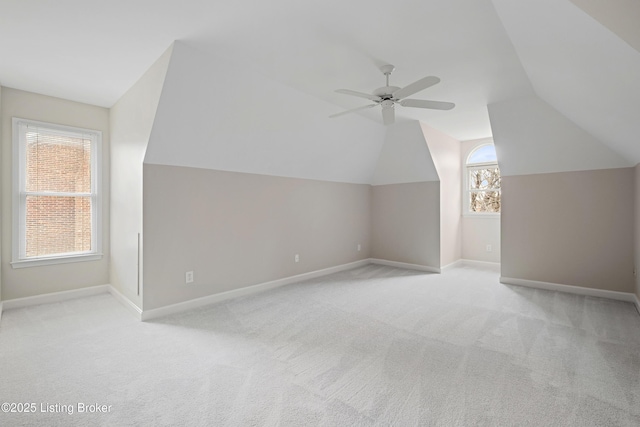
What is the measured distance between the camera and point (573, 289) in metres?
4.22

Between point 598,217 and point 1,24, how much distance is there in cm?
661

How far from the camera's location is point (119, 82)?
338 centimetres

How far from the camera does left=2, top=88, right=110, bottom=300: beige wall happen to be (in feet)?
11.4

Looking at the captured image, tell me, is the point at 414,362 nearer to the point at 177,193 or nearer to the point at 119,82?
the point at 177,193

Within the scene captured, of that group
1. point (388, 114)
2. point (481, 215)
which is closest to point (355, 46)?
point (388, 114)

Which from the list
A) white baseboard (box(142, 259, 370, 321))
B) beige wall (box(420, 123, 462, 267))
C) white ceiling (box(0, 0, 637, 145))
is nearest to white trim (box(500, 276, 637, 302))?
beige wall (box(420, 123, 462, 267))

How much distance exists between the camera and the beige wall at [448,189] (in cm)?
539

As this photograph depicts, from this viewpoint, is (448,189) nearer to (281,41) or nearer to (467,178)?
(467,178)

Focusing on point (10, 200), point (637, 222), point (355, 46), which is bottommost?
point (637, 222)

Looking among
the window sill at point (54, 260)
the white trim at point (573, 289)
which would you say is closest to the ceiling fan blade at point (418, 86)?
the white trim at point (573, 289)

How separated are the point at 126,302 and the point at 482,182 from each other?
6.37 meters

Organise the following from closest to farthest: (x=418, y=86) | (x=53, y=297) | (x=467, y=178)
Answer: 1. (x=418, y=86)
2. (x=53, y=297)
3. (x=467, y=178)

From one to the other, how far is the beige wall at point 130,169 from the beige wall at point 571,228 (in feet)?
16.4

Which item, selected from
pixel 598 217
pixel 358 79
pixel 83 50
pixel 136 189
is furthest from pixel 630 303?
pixel 83 50
